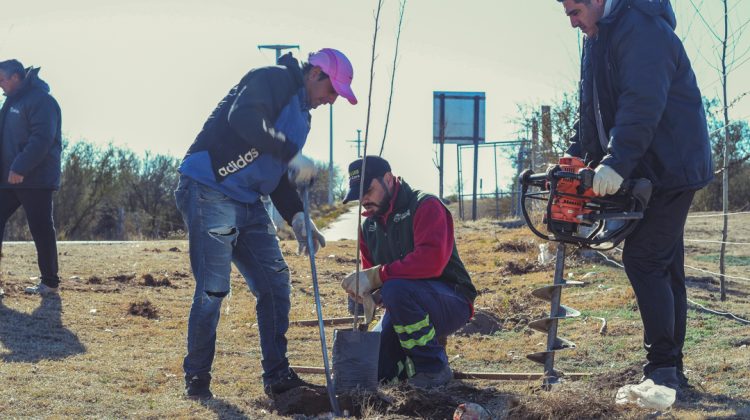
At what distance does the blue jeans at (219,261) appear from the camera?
4.57 meters

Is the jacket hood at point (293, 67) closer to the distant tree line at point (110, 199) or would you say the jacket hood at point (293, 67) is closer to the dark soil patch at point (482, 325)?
the dark soil patch at point (482, 325)

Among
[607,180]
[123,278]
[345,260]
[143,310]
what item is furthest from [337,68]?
[345,260]

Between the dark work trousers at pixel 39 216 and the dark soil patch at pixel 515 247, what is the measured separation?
7148 mm

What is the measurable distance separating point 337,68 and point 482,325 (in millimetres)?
3214

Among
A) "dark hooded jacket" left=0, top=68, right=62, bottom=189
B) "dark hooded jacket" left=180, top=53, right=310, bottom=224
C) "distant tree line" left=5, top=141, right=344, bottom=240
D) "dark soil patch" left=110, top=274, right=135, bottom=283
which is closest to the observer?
"dark hooded jacket" left=180, top=53, right=310, bottom=224

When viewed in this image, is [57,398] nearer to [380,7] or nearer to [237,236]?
[237,236]

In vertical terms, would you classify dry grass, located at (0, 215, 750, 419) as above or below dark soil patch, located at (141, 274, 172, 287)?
below

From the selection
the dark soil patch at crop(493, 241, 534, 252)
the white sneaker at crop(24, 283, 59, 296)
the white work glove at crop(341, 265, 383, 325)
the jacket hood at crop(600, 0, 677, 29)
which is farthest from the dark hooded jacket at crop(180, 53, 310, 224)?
the dark soil patch at crop(493, 241, 534, 252)

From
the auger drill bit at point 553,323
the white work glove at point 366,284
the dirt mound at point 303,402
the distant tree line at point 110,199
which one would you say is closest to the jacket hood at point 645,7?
the auger drill bit at point 553,323

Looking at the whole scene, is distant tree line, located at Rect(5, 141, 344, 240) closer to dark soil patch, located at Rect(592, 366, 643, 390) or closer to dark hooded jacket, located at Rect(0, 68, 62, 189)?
dark hooded jacket, located at Rect(0, 68, 62, 189)

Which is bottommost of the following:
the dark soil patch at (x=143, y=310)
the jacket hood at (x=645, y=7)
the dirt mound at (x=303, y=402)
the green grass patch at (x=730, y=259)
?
the dirt mound at (x=303, y=402)

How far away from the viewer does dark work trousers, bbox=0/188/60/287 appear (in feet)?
25.9

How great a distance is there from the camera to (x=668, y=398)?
156 inches

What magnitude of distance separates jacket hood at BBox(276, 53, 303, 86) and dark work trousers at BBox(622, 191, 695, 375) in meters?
1.86
